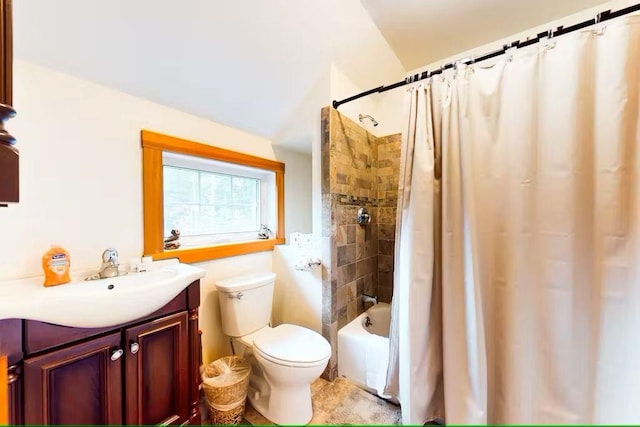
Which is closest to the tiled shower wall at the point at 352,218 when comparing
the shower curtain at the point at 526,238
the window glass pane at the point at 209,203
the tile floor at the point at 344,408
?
the tile floor at the point at 344,408

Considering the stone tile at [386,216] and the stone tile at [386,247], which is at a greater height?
the stone tile at [386,216]

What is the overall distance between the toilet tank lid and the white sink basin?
0.37 m

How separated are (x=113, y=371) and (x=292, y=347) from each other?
0.81 metres

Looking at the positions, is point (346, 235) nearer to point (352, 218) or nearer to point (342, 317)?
point (352, 218)

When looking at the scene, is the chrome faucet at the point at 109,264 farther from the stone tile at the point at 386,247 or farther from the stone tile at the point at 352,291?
the stone tile at the point at 386,247

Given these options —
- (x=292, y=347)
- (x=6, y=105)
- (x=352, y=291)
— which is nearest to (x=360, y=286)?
(x=352, y=291)

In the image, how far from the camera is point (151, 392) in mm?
1104

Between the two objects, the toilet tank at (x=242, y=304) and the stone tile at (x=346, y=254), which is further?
the stone tile at (x=346, y=254)

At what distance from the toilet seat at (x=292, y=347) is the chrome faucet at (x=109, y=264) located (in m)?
0.83

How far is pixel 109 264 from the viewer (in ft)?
4.03

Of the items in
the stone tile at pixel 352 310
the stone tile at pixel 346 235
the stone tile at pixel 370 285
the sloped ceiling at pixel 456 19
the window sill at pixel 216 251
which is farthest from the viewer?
the stone tile at pixel 370 285

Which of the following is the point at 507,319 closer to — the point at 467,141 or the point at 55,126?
the point at 467,141

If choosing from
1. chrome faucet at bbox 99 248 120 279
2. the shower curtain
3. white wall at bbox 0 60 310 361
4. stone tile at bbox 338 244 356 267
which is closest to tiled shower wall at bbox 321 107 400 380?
stone tile at bbox 338 244 356 267

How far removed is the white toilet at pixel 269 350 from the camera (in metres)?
1.34
